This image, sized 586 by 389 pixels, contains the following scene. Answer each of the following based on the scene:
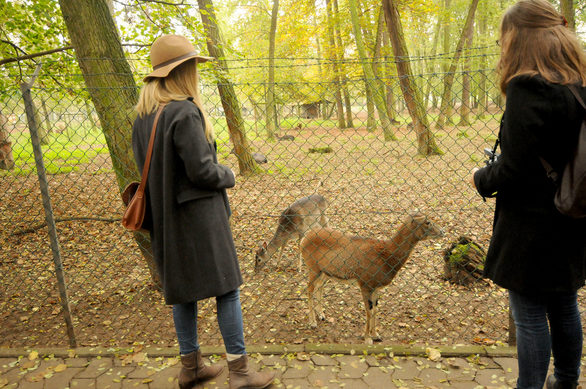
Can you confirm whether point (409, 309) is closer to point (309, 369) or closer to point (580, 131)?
point (309, 369)

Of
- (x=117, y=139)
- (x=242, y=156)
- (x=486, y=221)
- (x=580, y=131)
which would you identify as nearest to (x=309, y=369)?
(x=580, y=131)

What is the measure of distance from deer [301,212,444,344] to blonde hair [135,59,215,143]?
6.62 feet

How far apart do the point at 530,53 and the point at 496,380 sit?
2110 mm

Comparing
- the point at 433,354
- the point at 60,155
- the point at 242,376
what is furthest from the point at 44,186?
the point at 60,155

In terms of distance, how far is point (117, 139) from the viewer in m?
3.94

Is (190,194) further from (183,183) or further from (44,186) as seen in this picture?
(44,186)

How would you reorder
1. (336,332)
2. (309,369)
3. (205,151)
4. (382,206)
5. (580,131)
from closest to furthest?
1. (580,131)
2. (205,151)
3. (309,369)
4. (336,332)
5. (382,206)

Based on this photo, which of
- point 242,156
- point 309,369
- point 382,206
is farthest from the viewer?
point 242,156

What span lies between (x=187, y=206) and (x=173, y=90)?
662 millimetres

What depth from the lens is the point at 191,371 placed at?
279 cm

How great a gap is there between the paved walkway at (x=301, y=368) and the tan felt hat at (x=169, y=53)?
2.09m

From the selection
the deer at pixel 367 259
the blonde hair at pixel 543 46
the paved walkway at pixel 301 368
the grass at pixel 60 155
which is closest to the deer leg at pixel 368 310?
the deer at pixel 367 259

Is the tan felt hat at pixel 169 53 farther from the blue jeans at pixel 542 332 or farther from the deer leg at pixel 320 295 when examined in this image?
the deer leg at pixel 320 295

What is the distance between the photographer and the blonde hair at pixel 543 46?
5.70 ft
